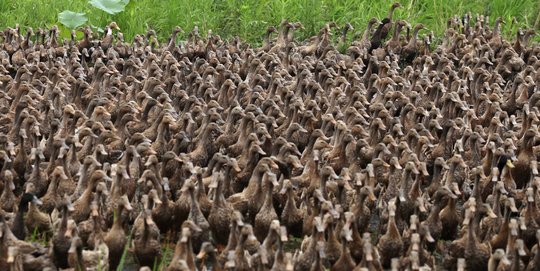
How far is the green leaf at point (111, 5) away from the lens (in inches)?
446

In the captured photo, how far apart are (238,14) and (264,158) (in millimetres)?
5447

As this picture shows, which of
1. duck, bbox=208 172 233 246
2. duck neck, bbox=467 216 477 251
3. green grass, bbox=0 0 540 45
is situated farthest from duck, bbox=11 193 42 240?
green grass, bbox=0 0 540 45

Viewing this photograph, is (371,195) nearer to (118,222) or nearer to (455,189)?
(455,189)

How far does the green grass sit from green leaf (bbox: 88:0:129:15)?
25 centimetres

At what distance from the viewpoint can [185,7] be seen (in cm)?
1211

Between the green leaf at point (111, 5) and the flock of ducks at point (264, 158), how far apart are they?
43.7 inches

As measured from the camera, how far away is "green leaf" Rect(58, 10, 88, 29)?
11180mm

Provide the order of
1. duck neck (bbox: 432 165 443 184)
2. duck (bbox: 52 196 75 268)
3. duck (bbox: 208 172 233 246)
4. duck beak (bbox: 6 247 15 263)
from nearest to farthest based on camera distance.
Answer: duck beak (bbox: 6 247 15 263) → duck (bbox: 52 196 75 268) → duck (bbox: 208 172 233 246) → duck neck (bbox: 432 165 443 184)

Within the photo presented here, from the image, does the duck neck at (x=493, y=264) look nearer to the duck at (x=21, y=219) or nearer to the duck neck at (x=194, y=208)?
the duck neck at (x=194, y=208)

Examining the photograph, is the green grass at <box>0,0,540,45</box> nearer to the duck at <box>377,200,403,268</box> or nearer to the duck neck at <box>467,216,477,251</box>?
the duck at <box>377,200,403,268</box>

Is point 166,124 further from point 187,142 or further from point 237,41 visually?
point 237,41

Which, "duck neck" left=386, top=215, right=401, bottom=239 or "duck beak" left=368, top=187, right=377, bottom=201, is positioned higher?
"duck beak" left=368, top=187, right=377, bottom=201

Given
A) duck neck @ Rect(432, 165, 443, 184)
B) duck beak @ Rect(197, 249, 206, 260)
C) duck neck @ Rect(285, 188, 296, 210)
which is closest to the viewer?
duck beak @ Rect(197, 249, 206, 260)

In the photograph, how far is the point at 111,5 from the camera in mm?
11430
